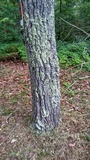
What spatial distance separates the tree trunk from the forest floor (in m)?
0.20

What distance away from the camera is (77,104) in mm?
3102

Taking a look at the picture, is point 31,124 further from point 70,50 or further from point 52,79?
point 70,50

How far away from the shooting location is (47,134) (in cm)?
258

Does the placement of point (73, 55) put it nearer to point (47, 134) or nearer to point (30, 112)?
point (30, 112)

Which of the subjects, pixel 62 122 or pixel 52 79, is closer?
pixel 52 79

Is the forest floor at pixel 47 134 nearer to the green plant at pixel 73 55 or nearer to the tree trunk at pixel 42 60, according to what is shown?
the tree trunk at pixel 42 60

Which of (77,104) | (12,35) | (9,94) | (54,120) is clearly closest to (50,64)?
(54,120)

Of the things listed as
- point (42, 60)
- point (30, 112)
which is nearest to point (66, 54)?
point (30, 112)

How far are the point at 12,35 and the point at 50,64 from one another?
4380 millimetres

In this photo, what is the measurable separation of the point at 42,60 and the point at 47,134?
1.06 m

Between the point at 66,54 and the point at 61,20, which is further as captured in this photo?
the point at 61,20

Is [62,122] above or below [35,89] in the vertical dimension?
below

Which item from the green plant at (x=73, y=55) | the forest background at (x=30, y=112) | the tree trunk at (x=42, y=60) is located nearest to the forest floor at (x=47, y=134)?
the forest background at (x=30, y=112)

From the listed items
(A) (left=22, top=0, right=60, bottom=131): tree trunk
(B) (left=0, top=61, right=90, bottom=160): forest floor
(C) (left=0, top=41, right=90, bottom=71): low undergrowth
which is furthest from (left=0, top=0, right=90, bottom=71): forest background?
(A) (left=22, top=0, right=60, bottom=131): tree trunk
